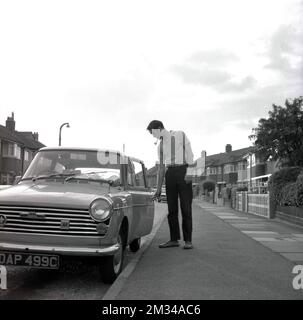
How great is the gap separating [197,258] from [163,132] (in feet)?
6.74

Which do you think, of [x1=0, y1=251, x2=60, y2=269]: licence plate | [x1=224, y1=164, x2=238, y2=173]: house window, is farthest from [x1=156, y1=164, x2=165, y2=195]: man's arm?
[x1=224, y1=164, x2=238, y2=173]: house window

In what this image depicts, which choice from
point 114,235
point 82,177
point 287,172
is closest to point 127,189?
point 82,177

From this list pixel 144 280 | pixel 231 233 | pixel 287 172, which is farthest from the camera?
pixel 287 172

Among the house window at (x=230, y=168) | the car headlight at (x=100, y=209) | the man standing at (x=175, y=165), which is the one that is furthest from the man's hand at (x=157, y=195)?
the house window at (x=230, y=168)

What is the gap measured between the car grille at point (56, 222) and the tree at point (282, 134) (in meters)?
26.3

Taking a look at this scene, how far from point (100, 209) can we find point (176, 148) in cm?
294

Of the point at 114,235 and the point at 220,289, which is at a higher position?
the point at 114,235

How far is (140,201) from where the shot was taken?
7.48 meters

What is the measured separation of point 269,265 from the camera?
6.95 metres

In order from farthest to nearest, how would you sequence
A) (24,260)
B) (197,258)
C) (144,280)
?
(197,258) < (144,280) < (24,260)

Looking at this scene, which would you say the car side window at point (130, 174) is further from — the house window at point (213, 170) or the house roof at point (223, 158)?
the house window at point (213, 170)

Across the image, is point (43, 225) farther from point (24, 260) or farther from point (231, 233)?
point (231, 233)

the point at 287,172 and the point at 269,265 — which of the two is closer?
the point at 269,265

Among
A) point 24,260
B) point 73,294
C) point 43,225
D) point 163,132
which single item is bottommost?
point 73,294
